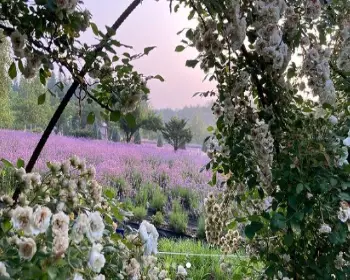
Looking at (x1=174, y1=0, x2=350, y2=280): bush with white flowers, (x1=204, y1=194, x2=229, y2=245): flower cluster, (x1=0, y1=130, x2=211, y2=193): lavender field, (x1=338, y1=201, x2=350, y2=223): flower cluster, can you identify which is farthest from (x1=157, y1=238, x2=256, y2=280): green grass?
(x1=338, y1=201, x2=350, y2=223): flower cluster

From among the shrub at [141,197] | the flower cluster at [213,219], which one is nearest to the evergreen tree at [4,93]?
the shrub at [141,197]

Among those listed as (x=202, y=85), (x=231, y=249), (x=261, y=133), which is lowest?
(x=231, y=249)

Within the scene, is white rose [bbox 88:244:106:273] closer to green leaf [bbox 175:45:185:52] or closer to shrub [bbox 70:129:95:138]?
green leaf [bbox 175:45:185:52]

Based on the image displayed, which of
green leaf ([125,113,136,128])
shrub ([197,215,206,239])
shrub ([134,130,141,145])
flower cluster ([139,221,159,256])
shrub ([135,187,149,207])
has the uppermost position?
green leaf ([125,113,136,128])

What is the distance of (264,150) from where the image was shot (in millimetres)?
999

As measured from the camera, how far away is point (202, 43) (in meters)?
1.02

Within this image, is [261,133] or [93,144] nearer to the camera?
[261,133]

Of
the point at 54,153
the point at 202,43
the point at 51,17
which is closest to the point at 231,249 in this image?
the point at 202,43

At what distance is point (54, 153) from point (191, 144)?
1.81 metres

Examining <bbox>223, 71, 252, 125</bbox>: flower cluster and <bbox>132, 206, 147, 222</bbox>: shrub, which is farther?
<bbox>132, 206, 147, 222</bbox>: shrub

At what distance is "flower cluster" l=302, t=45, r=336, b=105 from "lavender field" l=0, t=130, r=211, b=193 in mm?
2945

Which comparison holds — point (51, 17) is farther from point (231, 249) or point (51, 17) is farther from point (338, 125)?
point (231, 249)

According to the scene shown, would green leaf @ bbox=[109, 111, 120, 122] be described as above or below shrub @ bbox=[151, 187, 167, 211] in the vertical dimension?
above

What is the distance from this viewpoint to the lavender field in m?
3.77
